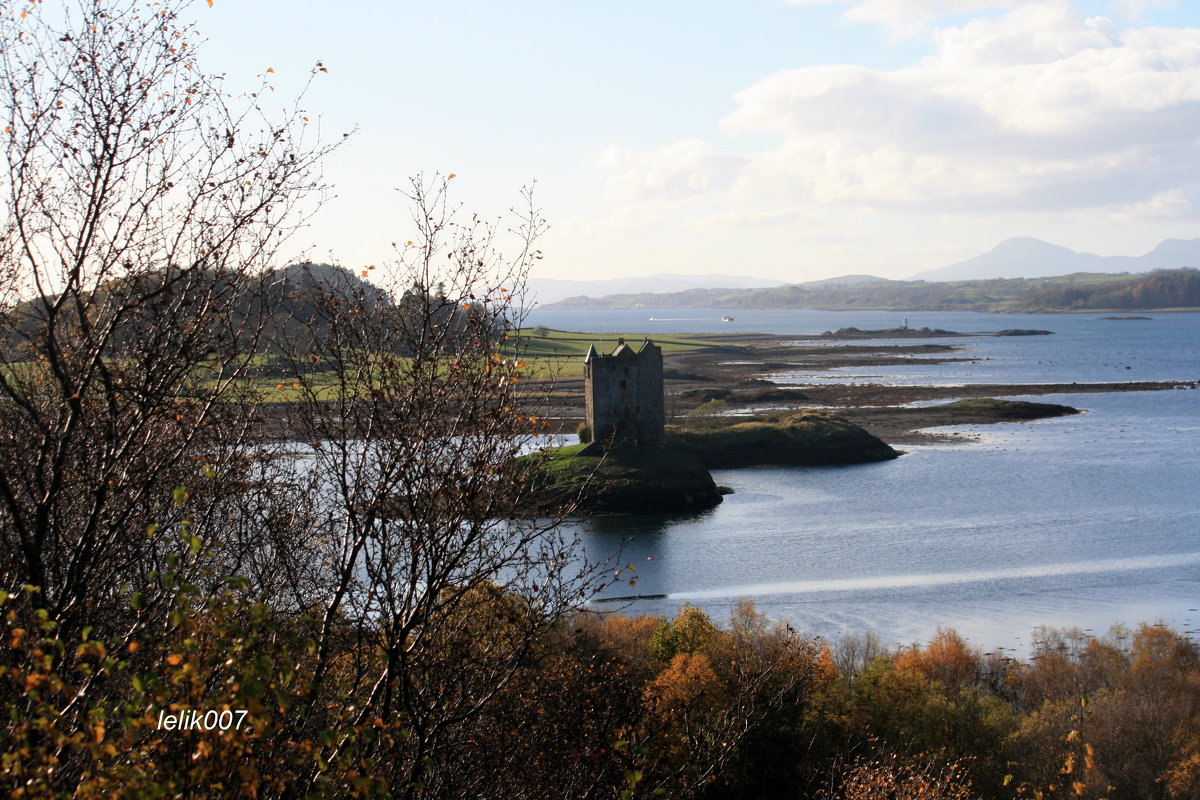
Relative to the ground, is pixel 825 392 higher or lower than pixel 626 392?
lower

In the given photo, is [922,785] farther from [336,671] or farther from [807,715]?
[336,671]

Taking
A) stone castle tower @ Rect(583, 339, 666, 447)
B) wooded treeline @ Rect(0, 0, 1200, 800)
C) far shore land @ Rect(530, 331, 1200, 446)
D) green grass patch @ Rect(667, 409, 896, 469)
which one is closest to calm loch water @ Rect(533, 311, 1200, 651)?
green grass patch @ Rect(667, 409, 896, 469)

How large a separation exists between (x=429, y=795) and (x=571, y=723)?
7227 millimetres

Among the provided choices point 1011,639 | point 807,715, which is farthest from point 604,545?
point 807,715

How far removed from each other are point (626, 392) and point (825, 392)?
4400 centimetres

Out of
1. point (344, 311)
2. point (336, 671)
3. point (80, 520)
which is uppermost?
point (344, 311)

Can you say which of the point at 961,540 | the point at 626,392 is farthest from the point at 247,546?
the point at 626,392

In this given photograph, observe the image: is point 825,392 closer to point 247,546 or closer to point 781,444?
point 781,444

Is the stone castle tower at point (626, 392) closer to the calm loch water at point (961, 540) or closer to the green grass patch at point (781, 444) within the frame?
the green grass patch at point (781, 444)

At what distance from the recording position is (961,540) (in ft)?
149

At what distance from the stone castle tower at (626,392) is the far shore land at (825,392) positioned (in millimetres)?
3067

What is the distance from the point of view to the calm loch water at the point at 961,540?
117 feet

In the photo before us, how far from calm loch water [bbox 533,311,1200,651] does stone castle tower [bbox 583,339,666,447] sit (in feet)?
22.5

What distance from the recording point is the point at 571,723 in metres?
16.1
